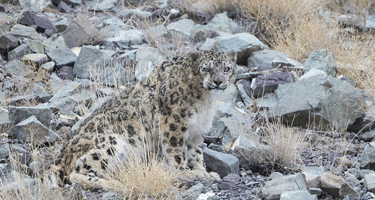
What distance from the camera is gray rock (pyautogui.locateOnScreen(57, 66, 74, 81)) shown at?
416 inches

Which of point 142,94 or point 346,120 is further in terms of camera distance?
point 346,120

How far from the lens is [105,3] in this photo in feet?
47.6

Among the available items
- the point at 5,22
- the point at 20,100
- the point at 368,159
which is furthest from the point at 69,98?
the point at 368,159

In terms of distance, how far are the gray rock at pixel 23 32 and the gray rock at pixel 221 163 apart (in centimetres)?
610

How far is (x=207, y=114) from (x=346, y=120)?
309 centimetres

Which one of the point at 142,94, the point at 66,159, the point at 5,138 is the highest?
the point at 142,94

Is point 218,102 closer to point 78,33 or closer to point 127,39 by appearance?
point 127,39

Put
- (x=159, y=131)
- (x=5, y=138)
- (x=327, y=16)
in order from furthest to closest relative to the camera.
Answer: (x=327, y=16) → (x=5, y=138) → (x=159, y=131)

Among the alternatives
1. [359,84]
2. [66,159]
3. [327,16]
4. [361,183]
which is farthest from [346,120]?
[327,16]

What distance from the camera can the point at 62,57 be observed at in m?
10.9

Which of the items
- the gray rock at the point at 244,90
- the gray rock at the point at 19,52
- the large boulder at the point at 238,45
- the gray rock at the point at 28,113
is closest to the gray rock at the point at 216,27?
the large boulder at the point at 238,45

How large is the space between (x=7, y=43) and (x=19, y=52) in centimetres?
39

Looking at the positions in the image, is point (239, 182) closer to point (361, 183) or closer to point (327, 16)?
point (361, 183)

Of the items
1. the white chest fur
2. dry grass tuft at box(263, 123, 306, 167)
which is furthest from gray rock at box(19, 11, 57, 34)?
dry grass tuft at box(263, 123, 306, 167)
